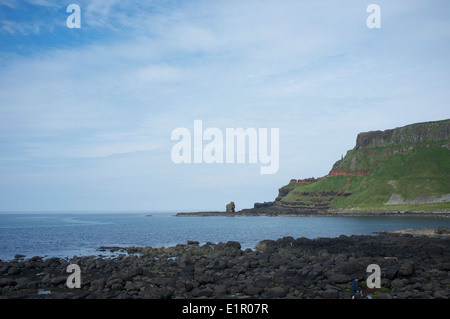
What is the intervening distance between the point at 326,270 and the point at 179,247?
25.9 metres

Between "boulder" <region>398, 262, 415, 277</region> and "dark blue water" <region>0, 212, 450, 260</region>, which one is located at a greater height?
"boulder" <region>398, 262, 415, 277</region>

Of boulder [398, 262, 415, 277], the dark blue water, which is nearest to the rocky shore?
boulder [398, 262, 415, 277]

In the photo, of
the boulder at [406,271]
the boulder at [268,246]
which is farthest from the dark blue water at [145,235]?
the boulder at [406,271]

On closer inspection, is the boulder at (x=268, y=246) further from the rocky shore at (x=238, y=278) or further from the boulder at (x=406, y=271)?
the boulder at (x=406, y=271)

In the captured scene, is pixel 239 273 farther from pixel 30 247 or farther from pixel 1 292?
pixel 30 247

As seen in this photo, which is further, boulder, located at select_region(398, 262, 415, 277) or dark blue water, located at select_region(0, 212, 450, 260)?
dark blue water, located at select_region(0, 212, 450, 260)

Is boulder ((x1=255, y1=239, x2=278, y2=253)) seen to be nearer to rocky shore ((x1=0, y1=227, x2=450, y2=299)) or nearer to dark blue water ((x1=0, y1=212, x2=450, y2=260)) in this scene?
rocky shore ((x1=0, y1=227, x2=450, y2=299))

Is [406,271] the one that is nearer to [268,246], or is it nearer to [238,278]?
[238,278]

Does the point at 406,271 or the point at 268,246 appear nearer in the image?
the point at 406,271

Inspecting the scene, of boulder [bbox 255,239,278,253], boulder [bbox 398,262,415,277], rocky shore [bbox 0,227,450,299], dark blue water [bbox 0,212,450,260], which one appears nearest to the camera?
rocky shore [bbox 0,227,450,299]

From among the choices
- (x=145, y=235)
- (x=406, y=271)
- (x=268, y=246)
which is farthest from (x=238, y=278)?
(x=145, y=235)

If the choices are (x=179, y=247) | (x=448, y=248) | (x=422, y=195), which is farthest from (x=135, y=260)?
(x=422, y=195)

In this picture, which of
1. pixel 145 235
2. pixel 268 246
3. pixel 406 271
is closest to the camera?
pixel 406 271

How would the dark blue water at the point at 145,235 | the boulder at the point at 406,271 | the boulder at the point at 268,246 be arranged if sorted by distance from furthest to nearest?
the dark blue water at the point at 145,235
the boulder at the point at 268,246
the boulder at the point at 406,271
